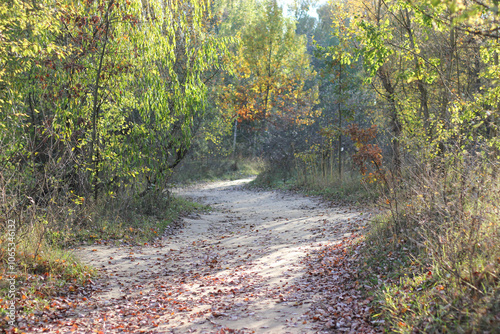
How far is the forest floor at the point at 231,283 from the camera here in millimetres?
4398

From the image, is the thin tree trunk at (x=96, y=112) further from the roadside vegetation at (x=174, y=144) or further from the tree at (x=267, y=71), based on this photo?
the tree at (x=267, y=71)

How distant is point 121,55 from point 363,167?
29.5 ft

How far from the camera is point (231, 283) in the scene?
237 inches

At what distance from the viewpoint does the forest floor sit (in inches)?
173

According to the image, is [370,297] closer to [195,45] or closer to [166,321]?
[166,321]

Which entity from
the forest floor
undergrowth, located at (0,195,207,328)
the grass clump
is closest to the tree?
the forest floor

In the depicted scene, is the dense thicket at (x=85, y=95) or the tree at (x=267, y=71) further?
the tree at (x=267, y=71)

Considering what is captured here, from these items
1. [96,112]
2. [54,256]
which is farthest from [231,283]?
[96,112]

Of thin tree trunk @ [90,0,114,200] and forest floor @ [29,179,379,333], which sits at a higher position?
thin tree trunk @ [90,0,114,200]

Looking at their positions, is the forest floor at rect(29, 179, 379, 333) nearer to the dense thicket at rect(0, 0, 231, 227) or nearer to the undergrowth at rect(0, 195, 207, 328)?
the undergrowth at rect(0, 195, 207, 328)

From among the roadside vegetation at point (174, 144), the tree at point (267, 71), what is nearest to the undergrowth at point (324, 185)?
the roadside vegetation at point (174, 144)

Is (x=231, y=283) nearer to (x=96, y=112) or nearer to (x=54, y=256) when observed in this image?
(x=54, y=256)

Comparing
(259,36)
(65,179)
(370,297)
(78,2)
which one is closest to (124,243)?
(65,179)

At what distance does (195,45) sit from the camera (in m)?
9.62
